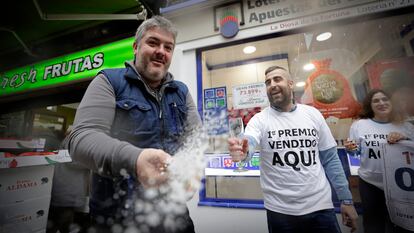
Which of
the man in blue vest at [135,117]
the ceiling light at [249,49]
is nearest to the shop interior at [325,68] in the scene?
the ceiling light at [249,49]

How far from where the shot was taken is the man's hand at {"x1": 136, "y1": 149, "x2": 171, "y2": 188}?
26 centimetres

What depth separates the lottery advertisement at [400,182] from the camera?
0.70 metres

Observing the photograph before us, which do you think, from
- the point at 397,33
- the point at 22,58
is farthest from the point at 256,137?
the point at 22,58

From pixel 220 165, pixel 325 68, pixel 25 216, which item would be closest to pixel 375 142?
pixel 325 68

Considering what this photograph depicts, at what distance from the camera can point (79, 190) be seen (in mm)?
1186

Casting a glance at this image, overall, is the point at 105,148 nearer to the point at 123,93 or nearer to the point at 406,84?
the point at 123,93

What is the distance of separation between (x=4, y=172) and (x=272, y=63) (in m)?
1.65

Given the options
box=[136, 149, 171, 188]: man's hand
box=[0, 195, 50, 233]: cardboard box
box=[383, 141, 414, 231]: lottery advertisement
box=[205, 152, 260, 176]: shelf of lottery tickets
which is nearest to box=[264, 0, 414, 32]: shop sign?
box=[383, 141, 414, 231]: lottery advertisement

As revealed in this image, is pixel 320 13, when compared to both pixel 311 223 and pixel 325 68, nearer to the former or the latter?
pixel 325 68

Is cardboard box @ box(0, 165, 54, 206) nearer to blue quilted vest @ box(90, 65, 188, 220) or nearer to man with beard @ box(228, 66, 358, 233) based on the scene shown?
blue quilted vest @ box(90, 65, 188, 220)

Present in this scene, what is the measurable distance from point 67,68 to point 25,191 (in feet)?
3.73

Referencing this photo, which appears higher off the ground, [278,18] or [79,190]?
[278,18]

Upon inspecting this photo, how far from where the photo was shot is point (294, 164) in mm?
736

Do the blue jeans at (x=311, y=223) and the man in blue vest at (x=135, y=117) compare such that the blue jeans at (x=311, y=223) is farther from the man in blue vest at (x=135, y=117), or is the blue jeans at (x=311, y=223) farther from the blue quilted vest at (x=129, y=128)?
the blue quilted vest at (x=129, y=128)
